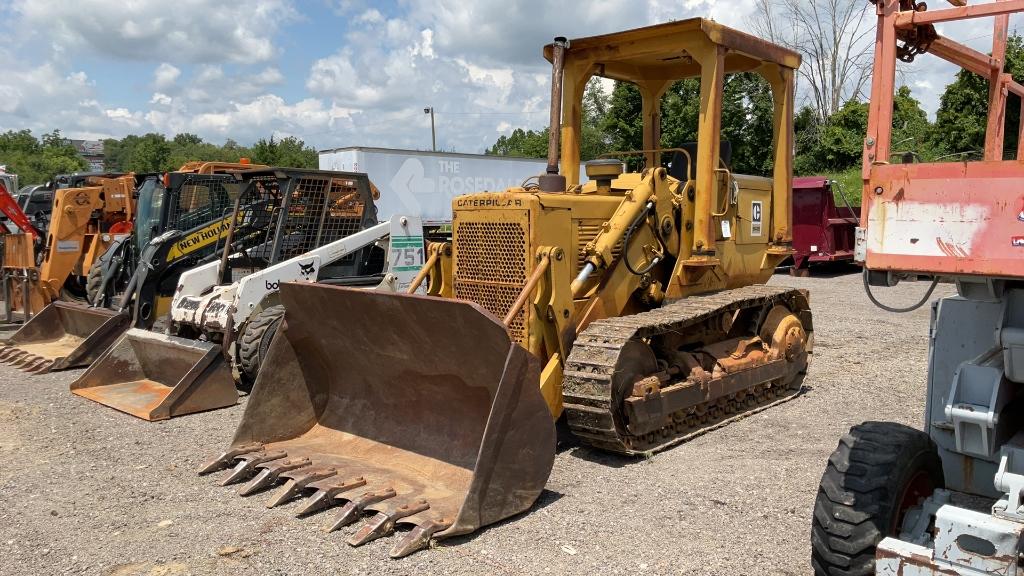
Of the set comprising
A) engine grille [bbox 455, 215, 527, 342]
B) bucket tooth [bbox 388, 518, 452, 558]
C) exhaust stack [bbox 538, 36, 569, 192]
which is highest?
exhaust stack [bbox 538, 36, 569, 192]

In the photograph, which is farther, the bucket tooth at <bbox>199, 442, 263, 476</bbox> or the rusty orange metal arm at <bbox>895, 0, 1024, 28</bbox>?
the bucket tooth at <bbox>199, 442, 263, 476</bbox>

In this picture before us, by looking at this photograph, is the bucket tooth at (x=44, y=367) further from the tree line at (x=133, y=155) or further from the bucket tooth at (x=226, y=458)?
the tree line at (x=133, y=155)

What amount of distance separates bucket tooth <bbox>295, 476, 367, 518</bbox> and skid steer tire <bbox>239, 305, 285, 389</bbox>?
122 inches

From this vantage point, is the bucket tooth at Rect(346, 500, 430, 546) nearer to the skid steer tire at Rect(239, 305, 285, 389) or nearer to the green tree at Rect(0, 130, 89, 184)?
the skid steer tire at Rect(239, 305, 285, 389)

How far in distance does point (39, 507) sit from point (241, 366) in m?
2.84

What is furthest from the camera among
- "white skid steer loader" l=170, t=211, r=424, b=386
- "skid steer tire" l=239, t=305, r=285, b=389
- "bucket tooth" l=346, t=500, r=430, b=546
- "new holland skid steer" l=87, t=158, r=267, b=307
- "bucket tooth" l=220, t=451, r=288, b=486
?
"new holland skid steer" l=87, t=158, r=267, b=307

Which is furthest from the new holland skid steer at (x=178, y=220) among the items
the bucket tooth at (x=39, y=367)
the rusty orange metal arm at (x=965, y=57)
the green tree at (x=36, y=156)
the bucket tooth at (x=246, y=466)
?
the green tree at (x=36, y=156)

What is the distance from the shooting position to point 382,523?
419 centimetres

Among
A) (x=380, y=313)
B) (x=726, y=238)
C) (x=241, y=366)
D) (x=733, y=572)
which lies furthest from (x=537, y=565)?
(x=241, y=366)

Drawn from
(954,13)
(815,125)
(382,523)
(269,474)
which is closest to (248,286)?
(269,474)

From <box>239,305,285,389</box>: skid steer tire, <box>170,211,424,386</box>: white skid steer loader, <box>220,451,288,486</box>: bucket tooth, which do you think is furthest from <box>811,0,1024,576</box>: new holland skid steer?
<box>239,305,285,389</box>: skid steer tire

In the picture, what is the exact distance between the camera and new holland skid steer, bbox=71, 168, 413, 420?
7070mm

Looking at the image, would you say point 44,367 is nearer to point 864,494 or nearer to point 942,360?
point 864,494

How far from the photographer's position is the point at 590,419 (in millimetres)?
5191
